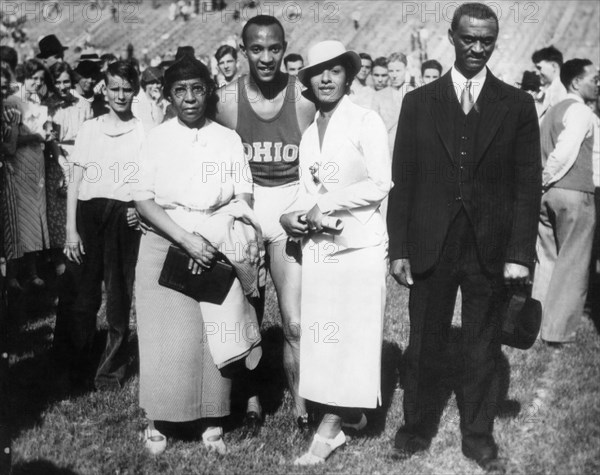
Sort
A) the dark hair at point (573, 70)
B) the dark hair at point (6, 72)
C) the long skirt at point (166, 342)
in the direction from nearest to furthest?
the long skirt at point (166, 342)
the dark hair at point (573, 70)
the dark hair at point (6, 72)

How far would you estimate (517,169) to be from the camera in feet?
12.3

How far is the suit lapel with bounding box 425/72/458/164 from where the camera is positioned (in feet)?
12.3

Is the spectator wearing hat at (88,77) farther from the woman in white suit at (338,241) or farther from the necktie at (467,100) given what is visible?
the necktie at (467,100)

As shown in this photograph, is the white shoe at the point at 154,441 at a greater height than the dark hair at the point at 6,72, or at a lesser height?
lesser

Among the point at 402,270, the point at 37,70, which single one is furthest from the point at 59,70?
the point at 402,270

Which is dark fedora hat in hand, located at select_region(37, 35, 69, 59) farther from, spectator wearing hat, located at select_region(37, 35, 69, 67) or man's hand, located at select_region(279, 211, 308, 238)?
man's hand, located at select_region(279, 211, 308, 238)

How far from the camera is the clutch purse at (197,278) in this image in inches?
154

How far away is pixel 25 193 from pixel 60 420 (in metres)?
2.76

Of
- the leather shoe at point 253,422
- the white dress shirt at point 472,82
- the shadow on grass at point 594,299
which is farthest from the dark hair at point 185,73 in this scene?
the shadow on grass at point 594,299

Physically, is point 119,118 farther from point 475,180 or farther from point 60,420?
point 475,180

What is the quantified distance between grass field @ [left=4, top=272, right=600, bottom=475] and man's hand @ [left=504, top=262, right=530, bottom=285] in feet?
3.62

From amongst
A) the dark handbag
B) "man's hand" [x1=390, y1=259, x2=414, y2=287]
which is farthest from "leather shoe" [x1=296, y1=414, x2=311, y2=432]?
the dark handbag

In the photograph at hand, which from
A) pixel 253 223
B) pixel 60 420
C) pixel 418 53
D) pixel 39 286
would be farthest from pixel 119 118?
pixel 418 53

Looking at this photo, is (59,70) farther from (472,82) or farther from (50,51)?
(472,82)
